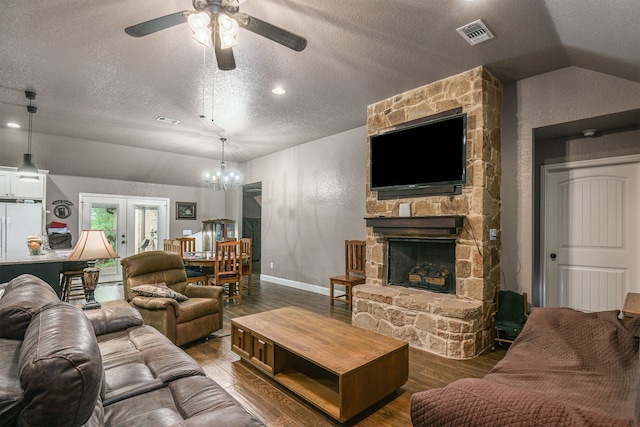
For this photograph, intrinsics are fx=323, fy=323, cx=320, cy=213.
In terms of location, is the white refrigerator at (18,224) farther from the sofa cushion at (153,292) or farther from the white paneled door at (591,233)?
the white paneled door at (591,233)

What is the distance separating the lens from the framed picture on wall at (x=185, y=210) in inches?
322

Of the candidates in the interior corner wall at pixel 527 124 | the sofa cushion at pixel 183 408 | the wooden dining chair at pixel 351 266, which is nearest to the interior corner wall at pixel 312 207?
the wooden dining chair at pixel 351 266

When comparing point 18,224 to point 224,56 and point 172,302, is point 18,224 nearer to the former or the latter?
point 172,302

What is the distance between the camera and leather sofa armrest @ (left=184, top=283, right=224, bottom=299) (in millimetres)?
3695

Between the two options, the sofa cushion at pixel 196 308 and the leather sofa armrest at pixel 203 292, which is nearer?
the sofa cushion at pixel 196 308

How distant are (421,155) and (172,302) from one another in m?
3.09

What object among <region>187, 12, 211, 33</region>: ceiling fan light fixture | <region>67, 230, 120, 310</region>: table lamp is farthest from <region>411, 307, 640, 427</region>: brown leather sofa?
<region>67, 230, 120, 310</region>: table lamp

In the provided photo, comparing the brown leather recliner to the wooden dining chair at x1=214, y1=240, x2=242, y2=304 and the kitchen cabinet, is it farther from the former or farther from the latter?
the kitchen cabinet

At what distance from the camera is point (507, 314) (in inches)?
135

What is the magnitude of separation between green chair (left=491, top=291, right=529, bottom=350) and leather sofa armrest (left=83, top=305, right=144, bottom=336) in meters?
3.41

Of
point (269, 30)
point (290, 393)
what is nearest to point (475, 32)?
point (269, 30)

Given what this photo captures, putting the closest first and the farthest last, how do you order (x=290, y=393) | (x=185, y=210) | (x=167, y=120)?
(x=290, y=393) → (x=167, y=120) → (x=185, y=210)

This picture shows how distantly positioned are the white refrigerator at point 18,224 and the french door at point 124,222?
0.93m

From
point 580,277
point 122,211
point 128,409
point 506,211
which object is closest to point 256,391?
point 128,409
